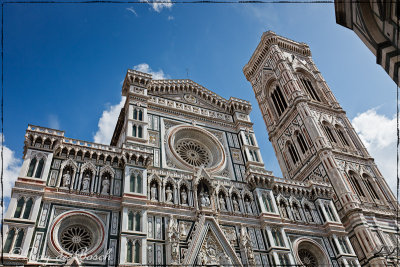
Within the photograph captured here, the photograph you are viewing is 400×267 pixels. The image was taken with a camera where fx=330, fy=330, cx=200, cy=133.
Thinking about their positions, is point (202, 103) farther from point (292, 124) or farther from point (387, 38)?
point (387, 38)

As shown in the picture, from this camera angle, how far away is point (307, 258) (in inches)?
757

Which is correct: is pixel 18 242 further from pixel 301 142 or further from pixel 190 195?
pixel 301 142

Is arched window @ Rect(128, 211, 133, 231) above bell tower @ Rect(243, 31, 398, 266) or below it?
below

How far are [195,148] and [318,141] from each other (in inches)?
448

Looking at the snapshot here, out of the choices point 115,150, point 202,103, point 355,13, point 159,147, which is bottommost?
point 355,13

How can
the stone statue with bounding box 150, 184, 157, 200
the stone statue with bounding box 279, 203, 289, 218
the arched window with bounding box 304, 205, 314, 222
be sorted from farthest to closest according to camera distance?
1. the arched window with bounding box 304, 205, 314, 222
2. the stone statue with bounding box 279, 203, 289, 218
3. the stone statue with bounding box 150, 184, 157, 200

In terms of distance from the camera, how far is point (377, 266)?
2061 centimetres

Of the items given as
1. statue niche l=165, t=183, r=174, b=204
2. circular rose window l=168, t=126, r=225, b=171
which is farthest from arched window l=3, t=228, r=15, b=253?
circular rose window l=168, t=126, r=225, b=171

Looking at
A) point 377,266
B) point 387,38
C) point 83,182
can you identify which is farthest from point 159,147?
point 377,266

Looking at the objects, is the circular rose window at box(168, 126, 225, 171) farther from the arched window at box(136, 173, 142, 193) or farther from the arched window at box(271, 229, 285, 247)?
A: the arched window at box(271, 229, 285, 247)

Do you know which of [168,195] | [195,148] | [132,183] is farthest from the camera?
[195,148]

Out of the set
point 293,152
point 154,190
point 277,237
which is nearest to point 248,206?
point 277,237

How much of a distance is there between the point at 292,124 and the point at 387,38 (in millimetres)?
23076

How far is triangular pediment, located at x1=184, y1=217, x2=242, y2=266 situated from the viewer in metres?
15.8
